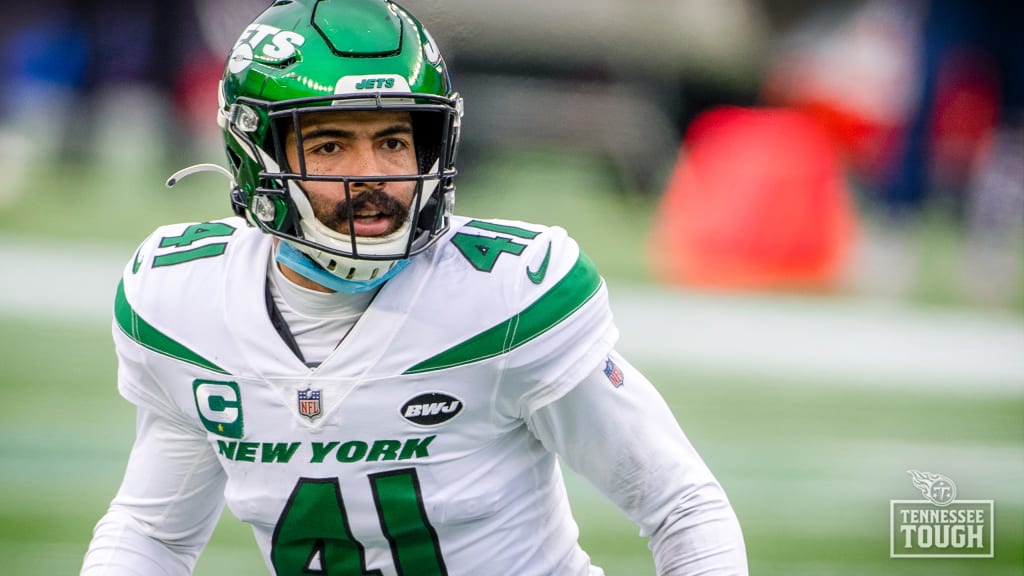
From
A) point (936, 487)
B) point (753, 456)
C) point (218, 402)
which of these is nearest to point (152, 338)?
point (218, 402)

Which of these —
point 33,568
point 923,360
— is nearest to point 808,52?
point 923,360

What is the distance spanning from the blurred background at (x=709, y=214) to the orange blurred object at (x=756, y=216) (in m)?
0.03

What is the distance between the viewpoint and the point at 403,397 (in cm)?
191

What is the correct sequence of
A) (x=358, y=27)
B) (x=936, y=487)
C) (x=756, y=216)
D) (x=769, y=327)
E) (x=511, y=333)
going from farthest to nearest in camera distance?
(x=756, y=216), (x=769, y=327), (x=936, y=487), (x=358, y=27), (x=511, y=333)

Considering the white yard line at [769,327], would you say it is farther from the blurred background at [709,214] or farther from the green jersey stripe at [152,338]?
the green jersey stripe at [152,338]

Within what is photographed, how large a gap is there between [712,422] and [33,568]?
2754mm

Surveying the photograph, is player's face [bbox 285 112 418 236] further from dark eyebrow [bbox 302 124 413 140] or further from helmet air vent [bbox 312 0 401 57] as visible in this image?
helmet air vent [bbox 312 0 401 57]

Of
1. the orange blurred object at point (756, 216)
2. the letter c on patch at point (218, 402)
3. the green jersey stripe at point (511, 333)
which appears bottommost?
the letter c on patch at point (218, 402)

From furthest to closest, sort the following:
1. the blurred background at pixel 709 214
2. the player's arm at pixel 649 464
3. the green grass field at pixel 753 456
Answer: the blurred background at pixel 709 214, the green grass field at pixel 753 456, the player's arm at pixel 649 464

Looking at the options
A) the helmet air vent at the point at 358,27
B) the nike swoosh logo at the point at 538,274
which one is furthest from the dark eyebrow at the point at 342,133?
the nike swoosh logo at the point at 538,274

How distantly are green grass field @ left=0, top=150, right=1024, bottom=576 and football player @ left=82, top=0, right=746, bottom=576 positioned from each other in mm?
2166

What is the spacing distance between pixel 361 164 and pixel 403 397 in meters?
0.34

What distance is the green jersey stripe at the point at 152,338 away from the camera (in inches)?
77.2

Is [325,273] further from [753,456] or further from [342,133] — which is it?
[753,456]
